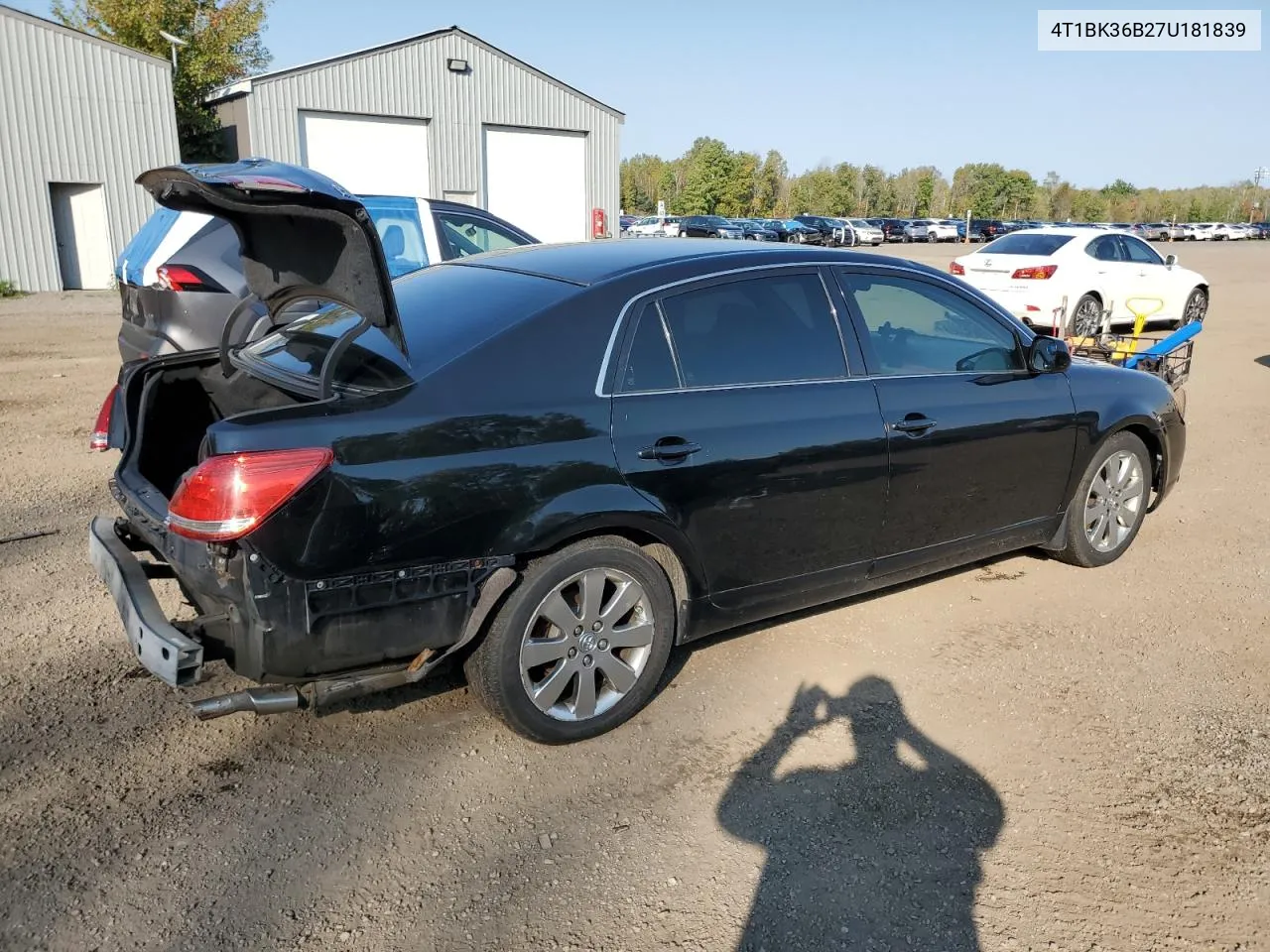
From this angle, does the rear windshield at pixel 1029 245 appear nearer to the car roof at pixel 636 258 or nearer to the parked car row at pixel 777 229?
the car roof at pixel 636 258

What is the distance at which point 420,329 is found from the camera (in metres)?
3.50

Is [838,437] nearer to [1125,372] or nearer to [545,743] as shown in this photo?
[545,743]

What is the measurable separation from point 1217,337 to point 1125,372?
11.4m

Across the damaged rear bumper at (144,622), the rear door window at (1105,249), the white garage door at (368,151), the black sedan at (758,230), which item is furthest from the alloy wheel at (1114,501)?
the black sedan at (758,230)

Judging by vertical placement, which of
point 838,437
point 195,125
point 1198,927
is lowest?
point 1198,927

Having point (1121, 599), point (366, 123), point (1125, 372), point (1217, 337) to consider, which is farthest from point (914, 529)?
point (366, 123)

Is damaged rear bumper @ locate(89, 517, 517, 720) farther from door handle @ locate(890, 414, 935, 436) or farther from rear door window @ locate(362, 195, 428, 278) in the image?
rear door window @ locate(362, 195, 428, 278)

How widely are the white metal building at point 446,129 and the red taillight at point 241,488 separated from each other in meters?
20.9

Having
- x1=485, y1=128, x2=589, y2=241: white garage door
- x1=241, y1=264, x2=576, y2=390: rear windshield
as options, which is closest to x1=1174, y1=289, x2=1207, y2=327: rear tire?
x1=241, y1=264, x2=576, y2=390: rear windshield

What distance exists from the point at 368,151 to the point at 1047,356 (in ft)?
70.4

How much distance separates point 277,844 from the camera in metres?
2.99

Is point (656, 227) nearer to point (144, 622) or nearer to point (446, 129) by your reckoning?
point (446, 129)

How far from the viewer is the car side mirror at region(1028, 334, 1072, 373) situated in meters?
4.72

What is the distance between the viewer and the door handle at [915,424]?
4.12 metres
